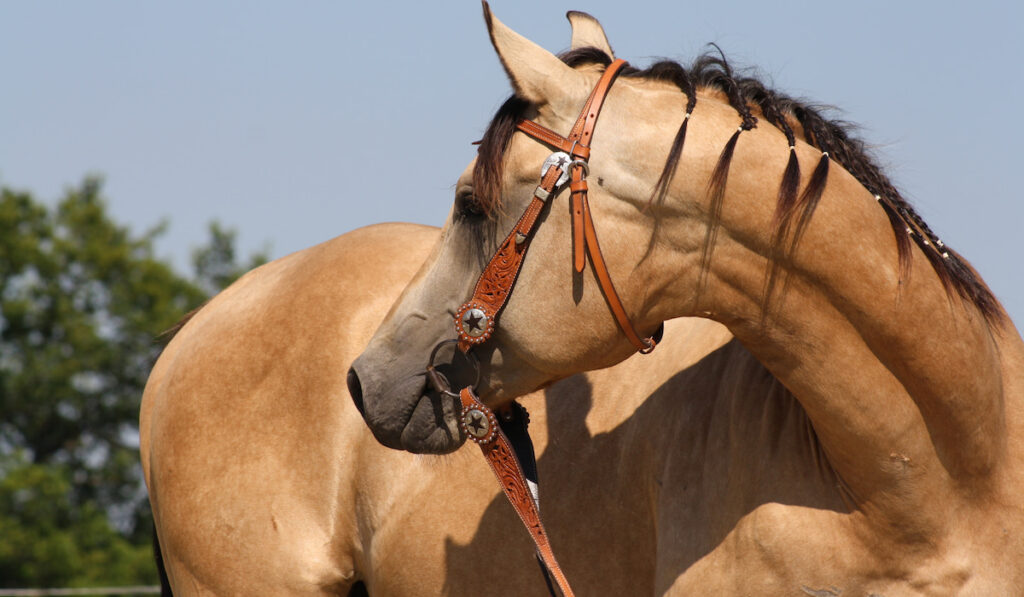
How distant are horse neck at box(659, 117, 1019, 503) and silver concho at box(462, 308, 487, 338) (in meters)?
0.55

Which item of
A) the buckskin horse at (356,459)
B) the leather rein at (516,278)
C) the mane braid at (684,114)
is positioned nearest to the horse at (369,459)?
the buckskin horse at (356,459)

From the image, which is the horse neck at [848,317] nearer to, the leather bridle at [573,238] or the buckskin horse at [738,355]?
the buckskin horse at [738,355]

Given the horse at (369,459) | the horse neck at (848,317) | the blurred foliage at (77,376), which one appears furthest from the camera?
the blurred foliage at (77,376)

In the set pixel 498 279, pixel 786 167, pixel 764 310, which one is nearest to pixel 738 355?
pixel 764 310

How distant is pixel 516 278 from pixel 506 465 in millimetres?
623

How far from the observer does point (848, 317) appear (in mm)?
2688

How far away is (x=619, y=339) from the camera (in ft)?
9.32

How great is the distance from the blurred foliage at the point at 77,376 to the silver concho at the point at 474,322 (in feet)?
80.9

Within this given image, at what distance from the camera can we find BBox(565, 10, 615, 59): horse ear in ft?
10.9

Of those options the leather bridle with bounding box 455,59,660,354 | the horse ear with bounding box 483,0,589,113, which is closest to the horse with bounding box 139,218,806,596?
the leather bridle with bounding box 455,59,660,354

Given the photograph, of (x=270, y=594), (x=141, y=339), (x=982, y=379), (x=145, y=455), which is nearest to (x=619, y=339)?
(x=982, y=379)

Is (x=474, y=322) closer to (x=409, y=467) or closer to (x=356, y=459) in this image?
(x=409, y=467)

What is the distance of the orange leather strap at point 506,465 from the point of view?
116 inches

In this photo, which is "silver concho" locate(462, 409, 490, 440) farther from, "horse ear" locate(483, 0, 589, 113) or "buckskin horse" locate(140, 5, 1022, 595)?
"horse ear" locate(483, 0, 589, 113)
